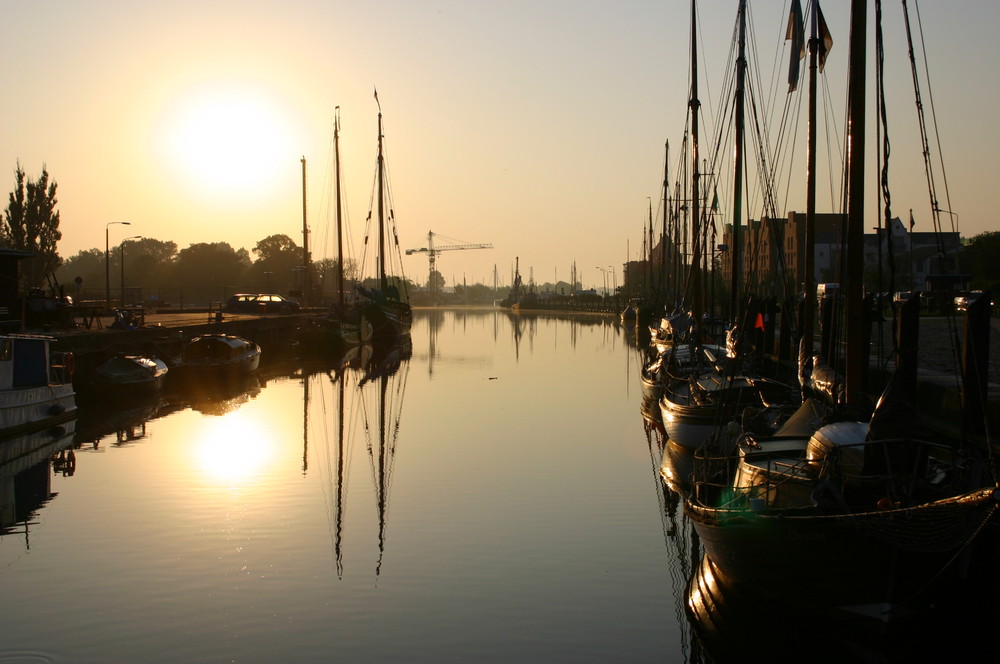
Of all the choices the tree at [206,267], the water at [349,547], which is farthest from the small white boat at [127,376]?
the tree at [206,267]

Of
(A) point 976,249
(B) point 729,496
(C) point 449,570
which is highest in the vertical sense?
(A) point 976,249

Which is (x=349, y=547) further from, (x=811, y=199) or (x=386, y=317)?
(x=386, y=317)

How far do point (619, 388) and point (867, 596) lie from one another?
32177 mm

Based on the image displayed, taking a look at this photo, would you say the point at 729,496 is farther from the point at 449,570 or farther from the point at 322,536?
the point at 322,536

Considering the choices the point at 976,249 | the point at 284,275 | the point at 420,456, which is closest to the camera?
the point at 420,456

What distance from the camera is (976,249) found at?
88812 millimetres

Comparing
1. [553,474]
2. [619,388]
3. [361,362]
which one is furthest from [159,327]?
[553,474]

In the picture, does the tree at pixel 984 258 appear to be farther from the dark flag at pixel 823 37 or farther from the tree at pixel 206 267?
the tree at pixel 206 267

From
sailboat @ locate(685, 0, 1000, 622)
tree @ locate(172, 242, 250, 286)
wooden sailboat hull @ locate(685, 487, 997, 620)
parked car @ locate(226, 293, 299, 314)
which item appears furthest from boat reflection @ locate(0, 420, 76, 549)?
tree @ locate(172, 242, 250, 286)

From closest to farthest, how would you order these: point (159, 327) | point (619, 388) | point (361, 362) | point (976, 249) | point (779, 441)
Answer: point (779, 441) → point (619, 388) → point (159, 327) → point (361, 362) → point (976, 249)

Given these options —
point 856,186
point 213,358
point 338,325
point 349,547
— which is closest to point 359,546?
point 349,547

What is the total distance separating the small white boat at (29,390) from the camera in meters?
27.4

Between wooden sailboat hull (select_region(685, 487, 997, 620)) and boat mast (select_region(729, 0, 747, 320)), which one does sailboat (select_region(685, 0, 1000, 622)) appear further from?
boat mast (select_region(729, 0, 747, 320))

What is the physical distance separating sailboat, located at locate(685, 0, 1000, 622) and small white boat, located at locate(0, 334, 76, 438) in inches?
818
